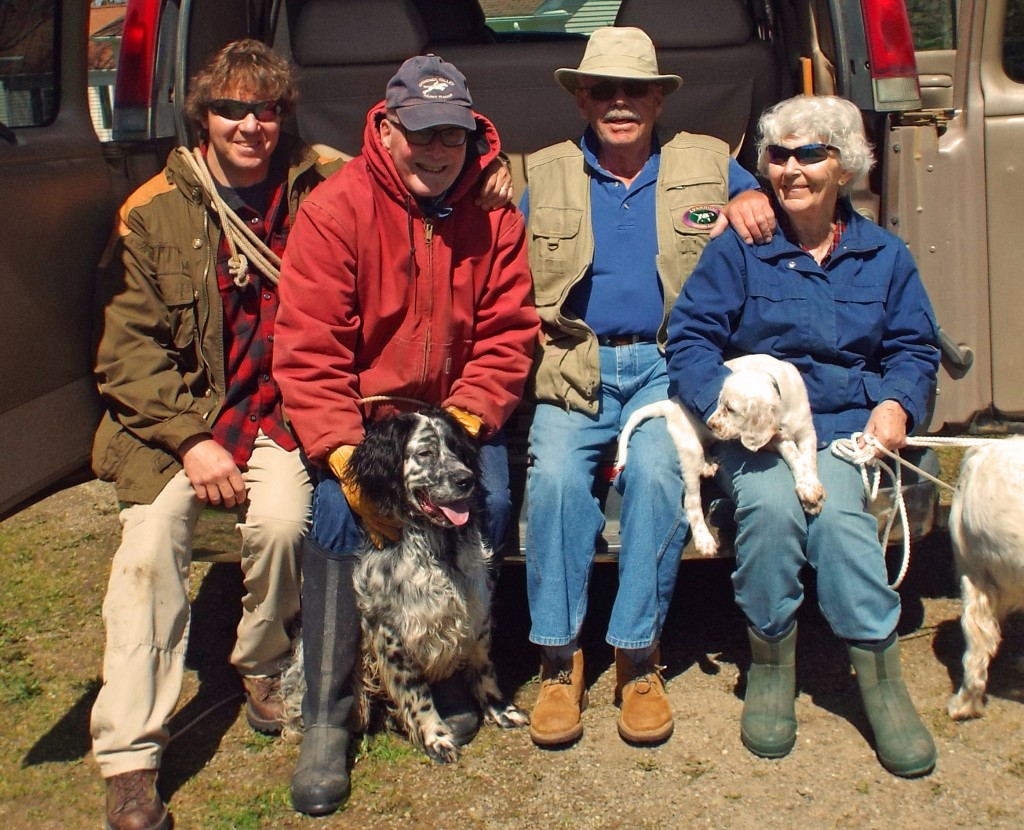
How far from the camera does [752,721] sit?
11.0ft

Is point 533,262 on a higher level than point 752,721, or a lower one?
higher

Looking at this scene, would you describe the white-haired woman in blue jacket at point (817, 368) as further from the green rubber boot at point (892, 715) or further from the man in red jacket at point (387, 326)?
the man in red jacket at point (387, 326)

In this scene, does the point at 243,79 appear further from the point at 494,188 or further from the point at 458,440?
the point at 458,440

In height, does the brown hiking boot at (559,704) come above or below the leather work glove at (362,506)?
below

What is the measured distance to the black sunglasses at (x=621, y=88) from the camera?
3727 mm

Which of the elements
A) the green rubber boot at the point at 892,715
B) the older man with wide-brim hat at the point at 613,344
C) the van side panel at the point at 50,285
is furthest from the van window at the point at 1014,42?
the van side panel at the point at 50,285

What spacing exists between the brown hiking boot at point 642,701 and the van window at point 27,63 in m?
2.40

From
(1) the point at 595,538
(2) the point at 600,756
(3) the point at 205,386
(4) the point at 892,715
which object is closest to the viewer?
(4) the point at 892,715

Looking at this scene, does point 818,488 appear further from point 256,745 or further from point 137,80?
point 137,80

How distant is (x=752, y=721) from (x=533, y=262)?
1.54 m

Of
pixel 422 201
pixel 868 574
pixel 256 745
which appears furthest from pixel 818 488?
A: pixel 256 745

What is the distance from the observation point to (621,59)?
3721 millimetres

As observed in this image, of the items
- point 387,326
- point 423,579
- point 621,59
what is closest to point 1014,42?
point 621,59

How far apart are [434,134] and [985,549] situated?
6.43 feet
